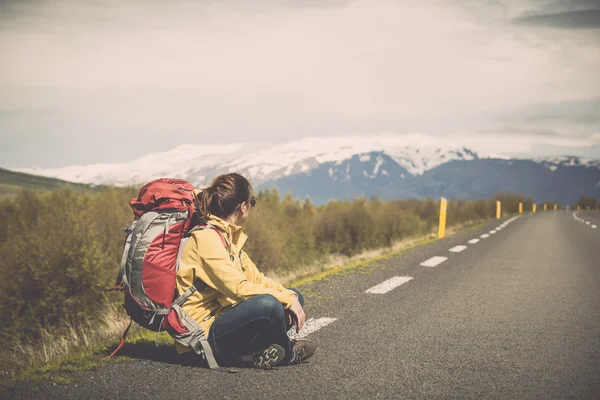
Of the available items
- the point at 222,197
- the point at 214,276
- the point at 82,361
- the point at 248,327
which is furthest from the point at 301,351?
the point at 82,361

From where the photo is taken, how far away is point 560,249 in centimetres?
1242

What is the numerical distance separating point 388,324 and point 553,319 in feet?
5.88

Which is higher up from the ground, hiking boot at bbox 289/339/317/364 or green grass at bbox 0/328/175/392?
hiking boot at bbox 289/339/317/364

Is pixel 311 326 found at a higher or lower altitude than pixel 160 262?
lower

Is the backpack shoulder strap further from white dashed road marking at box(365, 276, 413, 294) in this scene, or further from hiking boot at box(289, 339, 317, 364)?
white dashed road marking at box(365, 276, 413, 294)

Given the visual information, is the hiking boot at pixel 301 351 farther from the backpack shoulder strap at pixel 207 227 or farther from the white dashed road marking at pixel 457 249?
the white dashed road marking at pixel 457 249

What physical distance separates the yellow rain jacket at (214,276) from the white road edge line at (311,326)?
1009 mm

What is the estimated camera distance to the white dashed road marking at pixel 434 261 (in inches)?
352

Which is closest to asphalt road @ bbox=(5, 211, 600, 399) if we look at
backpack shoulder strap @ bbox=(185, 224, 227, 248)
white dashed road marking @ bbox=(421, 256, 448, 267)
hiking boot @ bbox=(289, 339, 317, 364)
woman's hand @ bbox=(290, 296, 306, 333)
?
hiking boot @ bbox=(289, 339, 317, 364)

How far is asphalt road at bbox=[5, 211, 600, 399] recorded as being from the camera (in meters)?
3.12

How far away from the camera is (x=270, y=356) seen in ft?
11.6

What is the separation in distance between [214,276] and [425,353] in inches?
71.5

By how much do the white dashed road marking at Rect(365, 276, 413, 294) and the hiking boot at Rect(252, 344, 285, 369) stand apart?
2960mm

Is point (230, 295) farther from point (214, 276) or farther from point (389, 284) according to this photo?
point (389, 284)
